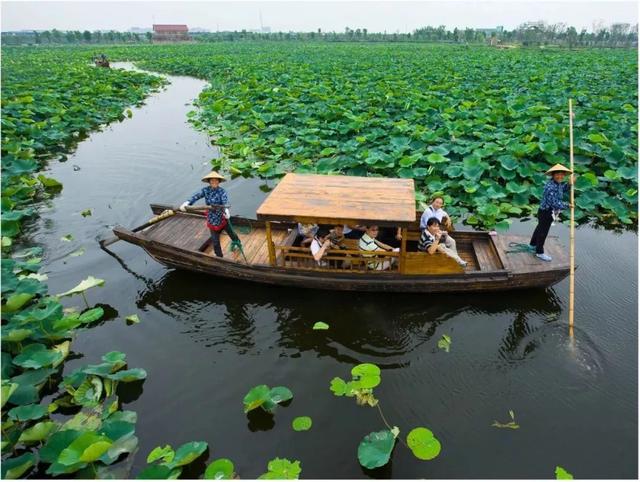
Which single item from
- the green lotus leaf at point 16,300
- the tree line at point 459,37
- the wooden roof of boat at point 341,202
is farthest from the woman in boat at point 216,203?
the tree line at point 459,37

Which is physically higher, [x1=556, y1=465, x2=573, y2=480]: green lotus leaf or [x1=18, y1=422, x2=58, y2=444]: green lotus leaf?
[x1=18, y1=422, x2=58, y2=444]: green lotus leaf

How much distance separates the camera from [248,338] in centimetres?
613

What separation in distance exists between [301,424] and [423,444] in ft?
4.40

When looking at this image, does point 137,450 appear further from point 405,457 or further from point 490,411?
point 490,411

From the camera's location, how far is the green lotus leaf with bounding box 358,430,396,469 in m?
4.07

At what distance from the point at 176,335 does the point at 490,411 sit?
4423 millimetres

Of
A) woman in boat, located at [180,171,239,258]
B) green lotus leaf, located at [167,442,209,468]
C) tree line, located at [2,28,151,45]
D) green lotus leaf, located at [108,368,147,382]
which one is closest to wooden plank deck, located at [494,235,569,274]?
woman in boat, located at [180,171,239,258]

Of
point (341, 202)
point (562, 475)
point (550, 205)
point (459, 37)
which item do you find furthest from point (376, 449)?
point (459, 37)

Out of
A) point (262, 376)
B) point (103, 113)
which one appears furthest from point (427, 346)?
point (103, 113)

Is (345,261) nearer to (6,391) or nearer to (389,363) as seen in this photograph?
(389,363)

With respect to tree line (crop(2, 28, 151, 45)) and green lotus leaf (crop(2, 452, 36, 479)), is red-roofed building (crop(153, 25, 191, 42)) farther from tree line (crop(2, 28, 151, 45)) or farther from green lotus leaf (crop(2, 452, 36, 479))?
green lotus leaf (crop(2, 452, 36, 479))

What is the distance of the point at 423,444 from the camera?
169 inches

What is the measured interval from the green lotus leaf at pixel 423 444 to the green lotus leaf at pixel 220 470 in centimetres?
184

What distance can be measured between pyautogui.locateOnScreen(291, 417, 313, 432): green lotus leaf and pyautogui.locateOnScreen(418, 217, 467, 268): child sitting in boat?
3.02m
